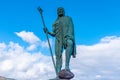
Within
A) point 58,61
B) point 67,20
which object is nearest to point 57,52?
point 58,61

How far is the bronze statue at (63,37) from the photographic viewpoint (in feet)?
52.4

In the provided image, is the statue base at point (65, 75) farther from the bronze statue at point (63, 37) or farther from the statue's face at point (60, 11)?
the statue's face at point (60, 11)

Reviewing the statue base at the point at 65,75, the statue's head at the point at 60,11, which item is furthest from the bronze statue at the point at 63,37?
the statue base at the point at 65,75

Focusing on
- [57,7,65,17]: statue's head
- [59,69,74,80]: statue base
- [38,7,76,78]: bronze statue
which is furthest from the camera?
[57,7,65,17]: statue's head

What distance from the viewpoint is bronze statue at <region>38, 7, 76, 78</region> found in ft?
52.4

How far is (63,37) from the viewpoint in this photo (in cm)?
1633

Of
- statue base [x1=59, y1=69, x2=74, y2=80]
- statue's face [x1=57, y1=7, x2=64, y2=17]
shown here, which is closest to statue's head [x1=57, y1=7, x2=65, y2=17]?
statue's face [x1=57, y1=7, x2=64, y2=17]

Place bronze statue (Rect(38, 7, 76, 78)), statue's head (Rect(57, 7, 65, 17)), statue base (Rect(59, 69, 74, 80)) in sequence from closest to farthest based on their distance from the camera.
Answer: statue base (Rect(59, 69, 74, 80))
bronze statue (Rect(38, 7, 76, 78))
statue's head (Rect(57, 7, 65, 17))

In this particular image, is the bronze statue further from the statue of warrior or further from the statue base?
the statue base

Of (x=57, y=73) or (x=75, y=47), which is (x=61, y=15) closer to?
(x=75, y=47)

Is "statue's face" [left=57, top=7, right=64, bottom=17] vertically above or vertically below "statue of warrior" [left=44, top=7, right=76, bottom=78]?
above

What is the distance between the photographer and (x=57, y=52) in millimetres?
16453

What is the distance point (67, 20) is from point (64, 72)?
283 cm

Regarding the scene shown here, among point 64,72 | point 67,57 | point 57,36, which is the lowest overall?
point 64,72
